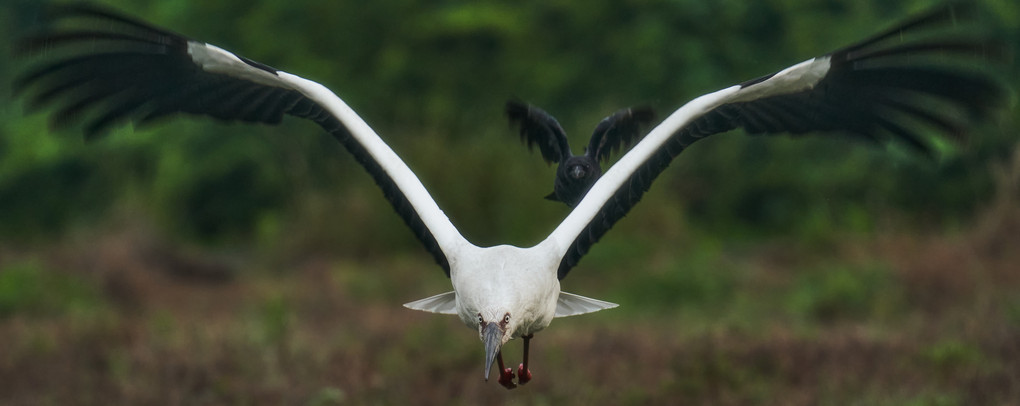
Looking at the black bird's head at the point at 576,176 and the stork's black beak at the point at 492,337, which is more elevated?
the black bird's head at the point at 576,176

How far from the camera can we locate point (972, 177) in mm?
18547

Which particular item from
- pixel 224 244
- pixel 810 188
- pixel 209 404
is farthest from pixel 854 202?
pixel 209 404

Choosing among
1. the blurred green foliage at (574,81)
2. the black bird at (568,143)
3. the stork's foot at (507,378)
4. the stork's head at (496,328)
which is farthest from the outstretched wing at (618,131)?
the blurred green foliage at (574,81)

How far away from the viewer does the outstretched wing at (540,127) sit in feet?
18.1

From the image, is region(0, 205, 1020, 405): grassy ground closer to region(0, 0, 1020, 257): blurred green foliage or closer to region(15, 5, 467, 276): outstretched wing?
region(15, 5, 467, 276): outstretched wing

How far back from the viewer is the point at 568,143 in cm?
548

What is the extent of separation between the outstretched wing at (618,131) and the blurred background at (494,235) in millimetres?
751

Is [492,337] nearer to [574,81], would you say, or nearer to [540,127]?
[540,127]

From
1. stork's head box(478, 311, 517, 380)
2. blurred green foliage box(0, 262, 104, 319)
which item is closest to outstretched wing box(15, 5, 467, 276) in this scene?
stork's head box(478, 311, 517, 380)

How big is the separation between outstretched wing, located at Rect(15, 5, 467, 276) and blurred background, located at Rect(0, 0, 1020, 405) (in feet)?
4.33

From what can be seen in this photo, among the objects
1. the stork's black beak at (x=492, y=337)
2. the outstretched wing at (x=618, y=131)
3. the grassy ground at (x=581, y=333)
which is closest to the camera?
the stork's black beak at (x=492, y=337)

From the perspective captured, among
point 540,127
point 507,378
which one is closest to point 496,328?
point 507,378

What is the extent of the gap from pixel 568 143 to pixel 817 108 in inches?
40.3

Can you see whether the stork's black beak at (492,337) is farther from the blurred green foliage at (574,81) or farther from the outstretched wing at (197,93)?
the blurred green foliage at (574,81)
